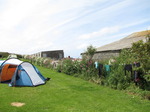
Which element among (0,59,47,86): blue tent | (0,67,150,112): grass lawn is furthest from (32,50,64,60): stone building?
(0,67,150,112): grass lawn

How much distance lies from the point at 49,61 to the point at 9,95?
11652 mm

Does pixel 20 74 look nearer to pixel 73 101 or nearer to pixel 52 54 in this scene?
pixel 73 101

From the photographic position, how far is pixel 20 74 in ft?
31.8

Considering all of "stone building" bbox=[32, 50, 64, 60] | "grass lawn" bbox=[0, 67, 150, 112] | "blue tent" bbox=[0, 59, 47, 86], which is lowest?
"grass lawn" bbox=[0, 67, 150, 112]

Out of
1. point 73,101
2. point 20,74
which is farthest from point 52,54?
point 73,101

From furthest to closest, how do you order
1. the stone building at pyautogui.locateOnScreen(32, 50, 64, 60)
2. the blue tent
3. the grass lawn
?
1. the stone building at pyautogui.locateOnScreen(32, 50, 64, 60)
2. the blue tent
3. the grass lawn

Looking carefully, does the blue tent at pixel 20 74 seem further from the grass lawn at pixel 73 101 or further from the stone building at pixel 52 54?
the stone building at pixel 52 54

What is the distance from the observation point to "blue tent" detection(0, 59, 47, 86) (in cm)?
955

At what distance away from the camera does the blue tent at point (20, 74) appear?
9.55 metres

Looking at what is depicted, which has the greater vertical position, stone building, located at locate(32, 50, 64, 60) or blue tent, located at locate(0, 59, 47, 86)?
stone building, located at locate(32, 50, 64, 60)

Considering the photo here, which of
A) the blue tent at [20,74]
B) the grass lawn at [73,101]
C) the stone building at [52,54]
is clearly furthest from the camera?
the stone building at [52,54]

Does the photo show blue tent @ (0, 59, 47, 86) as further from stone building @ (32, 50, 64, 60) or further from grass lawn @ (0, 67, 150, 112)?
stone building @ (32, 50, 64, 60)

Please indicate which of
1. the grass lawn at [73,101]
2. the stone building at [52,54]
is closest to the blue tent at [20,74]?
the grass lawn at [73,101]

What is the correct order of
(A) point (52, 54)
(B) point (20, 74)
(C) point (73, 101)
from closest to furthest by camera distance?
1. (C) point (73, 101)
2. (B) point (20, 74)
3. (A) point (52, 54)
